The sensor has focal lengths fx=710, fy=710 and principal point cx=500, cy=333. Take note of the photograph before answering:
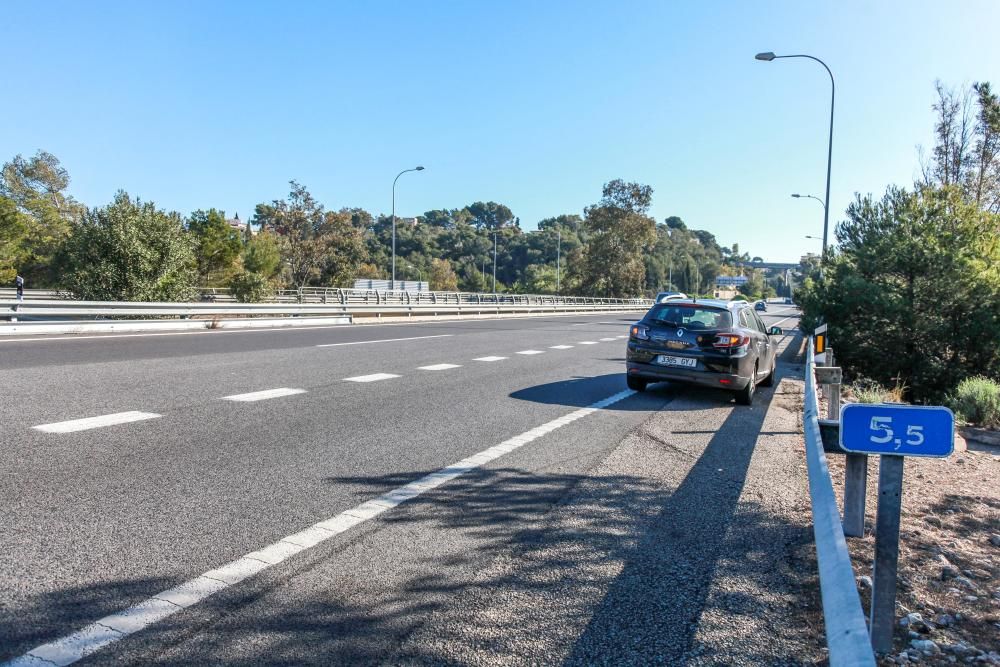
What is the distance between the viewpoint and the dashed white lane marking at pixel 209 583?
265 cm

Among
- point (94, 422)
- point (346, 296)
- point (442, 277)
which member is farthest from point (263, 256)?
point (94, 422)

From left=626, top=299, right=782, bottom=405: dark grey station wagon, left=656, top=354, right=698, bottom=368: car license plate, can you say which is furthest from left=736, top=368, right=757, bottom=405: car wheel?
left=656, top=354, right=698, bottom=368: car license plate

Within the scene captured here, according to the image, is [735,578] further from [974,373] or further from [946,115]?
[946,115]

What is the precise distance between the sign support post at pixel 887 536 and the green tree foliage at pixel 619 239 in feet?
297

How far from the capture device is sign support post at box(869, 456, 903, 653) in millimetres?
2643

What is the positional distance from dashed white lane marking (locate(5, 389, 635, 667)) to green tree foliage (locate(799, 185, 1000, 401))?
15.3 meters

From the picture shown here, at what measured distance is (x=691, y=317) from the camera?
10.3m

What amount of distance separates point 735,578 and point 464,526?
1.55 meters

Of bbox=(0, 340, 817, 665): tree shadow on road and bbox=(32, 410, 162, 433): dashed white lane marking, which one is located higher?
bbox=(32, 410, 162, 433): dashed white lane marking

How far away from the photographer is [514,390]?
10.1 meters

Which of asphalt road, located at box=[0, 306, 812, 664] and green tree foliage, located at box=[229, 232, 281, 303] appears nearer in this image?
asphalt road, located at box=[0, 306, 812, 664]

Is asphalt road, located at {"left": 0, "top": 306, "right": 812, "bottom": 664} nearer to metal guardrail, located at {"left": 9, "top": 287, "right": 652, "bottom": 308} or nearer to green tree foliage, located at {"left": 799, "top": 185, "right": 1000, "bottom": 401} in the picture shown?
green tree foliage, located at {"left": 799, "top": 185, "right": 1000, "bottom": 401}

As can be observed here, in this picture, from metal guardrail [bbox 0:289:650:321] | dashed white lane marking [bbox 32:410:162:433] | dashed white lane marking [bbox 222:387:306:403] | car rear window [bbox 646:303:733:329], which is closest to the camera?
dashed white lane marking [bbox 32:410:162:433]

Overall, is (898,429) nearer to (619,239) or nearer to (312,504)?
(312,504)
